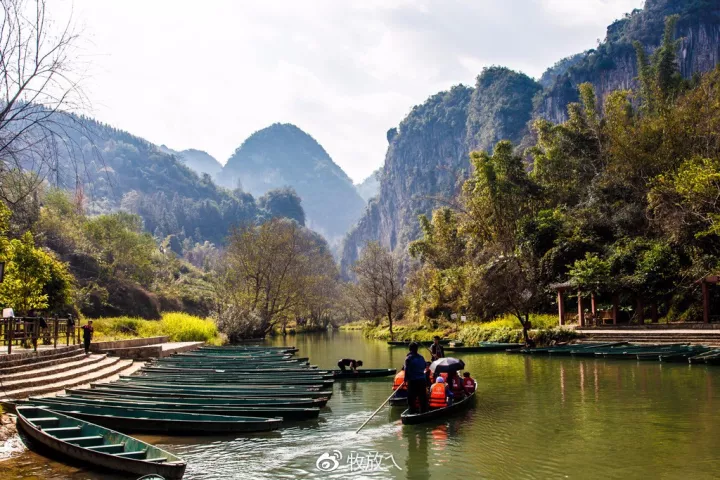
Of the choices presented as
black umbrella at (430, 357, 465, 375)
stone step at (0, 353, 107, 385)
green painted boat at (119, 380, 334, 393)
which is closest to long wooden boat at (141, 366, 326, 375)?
stone step at (0, 353, 107, 385)

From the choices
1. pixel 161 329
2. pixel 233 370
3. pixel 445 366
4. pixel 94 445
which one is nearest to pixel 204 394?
pixel 94 445

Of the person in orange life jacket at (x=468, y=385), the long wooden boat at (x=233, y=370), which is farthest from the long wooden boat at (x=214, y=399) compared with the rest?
the long wooden boat at (x=233, y=370)

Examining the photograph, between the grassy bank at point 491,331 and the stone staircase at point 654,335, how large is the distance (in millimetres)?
1131

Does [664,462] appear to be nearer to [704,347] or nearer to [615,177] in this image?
[704,347]

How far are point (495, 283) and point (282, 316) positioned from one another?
2090cm

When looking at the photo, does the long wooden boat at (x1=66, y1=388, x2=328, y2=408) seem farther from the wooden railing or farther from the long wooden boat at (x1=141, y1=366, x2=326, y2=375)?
the long wooden boat at (x1=141, y1=366, x2=326, y2=375)

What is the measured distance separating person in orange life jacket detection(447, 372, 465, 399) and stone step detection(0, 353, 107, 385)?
34.4 ft

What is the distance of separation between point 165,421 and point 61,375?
6.19 m

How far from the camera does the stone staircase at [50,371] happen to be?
1330 centimetres

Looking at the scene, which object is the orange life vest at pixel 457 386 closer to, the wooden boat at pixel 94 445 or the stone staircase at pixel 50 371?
the wooden boat at pixel 94 445

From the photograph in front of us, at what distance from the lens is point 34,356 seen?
50.8 feet

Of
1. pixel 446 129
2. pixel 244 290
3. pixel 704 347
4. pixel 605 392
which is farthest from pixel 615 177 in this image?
pixel 446 129

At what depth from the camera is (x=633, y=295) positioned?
30906 millimetres

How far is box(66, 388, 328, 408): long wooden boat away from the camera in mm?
12742
